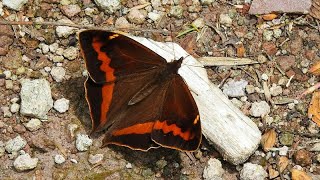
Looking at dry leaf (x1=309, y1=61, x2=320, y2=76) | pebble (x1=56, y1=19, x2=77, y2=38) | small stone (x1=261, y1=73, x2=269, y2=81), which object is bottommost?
small stone (x1=261, y1=73, x2=269, y2=81)

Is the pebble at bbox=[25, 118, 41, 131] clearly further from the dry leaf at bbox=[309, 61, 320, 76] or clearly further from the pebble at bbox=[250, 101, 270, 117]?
the dry leaf at bbox=[309, 61, 320, 76]

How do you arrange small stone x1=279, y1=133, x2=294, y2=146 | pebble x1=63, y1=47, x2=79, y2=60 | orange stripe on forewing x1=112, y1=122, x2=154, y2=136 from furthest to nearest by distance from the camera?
pebble x1=63, y1=47, x2=79, y2=60
small stone x1=279, y1=133, x2=294, y2=146
orange stripe on forewing x1=112, y1=122, x2=154, y2=136

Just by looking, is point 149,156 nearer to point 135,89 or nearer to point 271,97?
point 135,89

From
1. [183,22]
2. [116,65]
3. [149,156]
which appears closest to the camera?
[116,65]

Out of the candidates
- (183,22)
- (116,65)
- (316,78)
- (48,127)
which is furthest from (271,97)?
(48,127)

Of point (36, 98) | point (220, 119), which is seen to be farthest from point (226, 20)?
point (36, 98)

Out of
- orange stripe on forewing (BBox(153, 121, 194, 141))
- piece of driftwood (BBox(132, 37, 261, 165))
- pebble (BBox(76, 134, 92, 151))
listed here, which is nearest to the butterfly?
orange stripe on forewing (BBox(153, 121, 194, 141))

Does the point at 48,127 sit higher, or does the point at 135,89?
the point at 135,89

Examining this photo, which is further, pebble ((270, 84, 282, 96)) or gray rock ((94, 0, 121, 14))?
gray rock ((94, 0, 121, 14))
